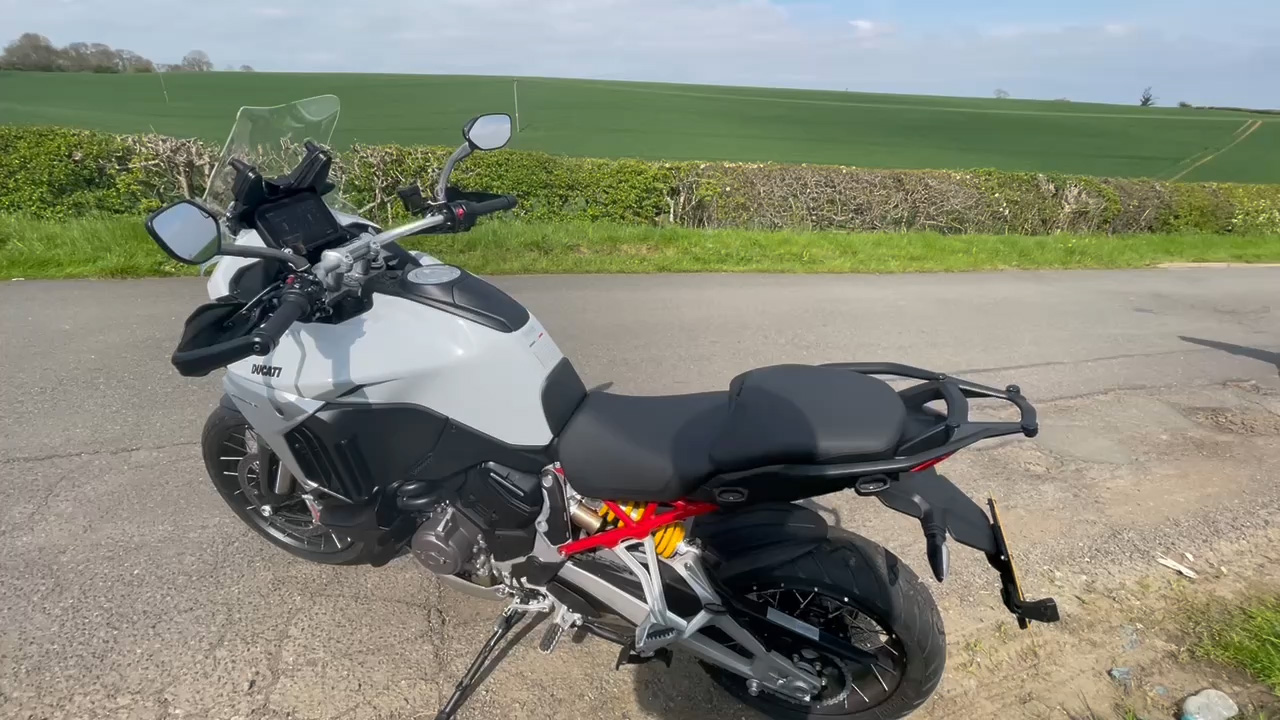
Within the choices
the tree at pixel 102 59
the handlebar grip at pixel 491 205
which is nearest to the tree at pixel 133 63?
the tree at pixel 102 59

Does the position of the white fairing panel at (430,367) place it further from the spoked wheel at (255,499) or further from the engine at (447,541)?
the spoked wheel at (255,499)

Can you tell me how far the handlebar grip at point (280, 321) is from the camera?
181 centimetres

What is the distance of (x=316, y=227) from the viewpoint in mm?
2330

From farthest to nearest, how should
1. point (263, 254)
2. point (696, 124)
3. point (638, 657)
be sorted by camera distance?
point (696, 124)
point (638, 657)
point (263, 254)

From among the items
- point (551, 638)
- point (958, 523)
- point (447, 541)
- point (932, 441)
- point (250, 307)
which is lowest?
point (551, 638)

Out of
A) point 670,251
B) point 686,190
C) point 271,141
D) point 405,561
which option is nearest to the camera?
point 271,141

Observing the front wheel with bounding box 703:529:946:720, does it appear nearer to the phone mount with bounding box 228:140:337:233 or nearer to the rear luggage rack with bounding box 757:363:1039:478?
the rear luggage rack with bounding box 757:363:1039:478

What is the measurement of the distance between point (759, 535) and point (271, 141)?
236 cm

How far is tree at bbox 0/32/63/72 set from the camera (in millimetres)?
30141

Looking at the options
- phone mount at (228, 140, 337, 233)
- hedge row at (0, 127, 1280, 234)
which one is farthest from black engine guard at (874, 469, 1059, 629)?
hedge row at (0, 127, 1280, 234)

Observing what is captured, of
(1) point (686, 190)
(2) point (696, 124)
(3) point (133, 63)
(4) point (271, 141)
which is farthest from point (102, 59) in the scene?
(4) point (271, 141)

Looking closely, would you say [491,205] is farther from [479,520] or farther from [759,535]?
[759,535]

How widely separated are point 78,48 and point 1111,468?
41.5m

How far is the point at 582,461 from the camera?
6.59ft
